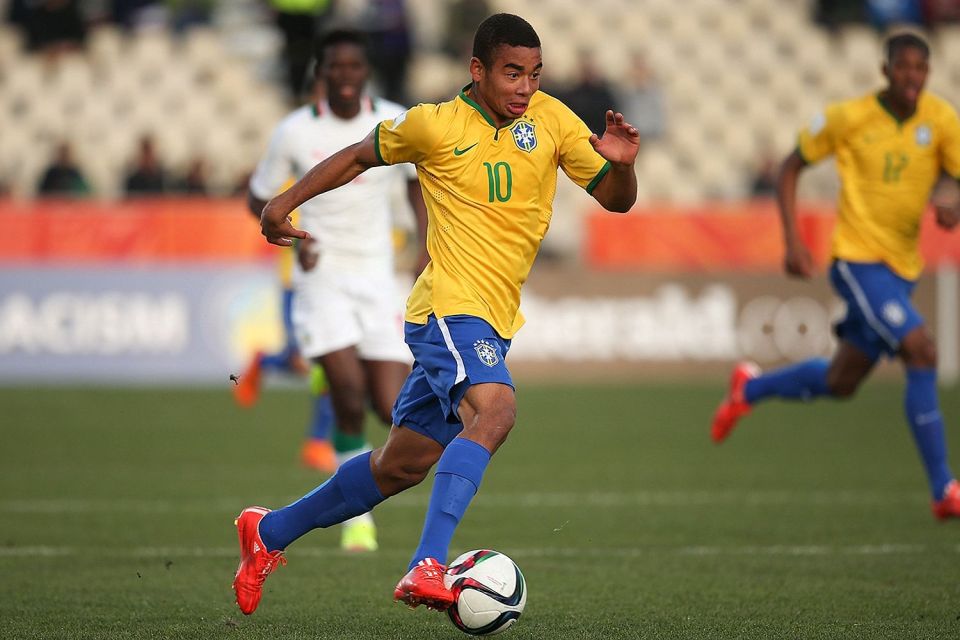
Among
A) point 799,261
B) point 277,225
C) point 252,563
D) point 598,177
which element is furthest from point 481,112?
point 799,261

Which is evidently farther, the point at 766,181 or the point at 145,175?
the point at 766,181

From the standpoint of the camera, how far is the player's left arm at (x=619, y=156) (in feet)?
18.4

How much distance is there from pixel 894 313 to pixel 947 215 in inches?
25.1

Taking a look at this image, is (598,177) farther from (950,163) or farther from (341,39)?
(950,163)

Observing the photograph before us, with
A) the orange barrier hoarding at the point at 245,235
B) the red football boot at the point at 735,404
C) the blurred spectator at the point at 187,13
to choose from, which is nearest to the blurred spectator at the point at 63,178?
the orange barrier hoarding at the point at 245,235

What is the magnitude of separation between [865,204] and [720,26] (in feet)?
54.1

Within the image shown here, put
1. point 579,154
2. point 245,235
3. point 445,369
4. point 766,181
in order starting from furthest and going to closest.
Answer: point 766,181 < point 245,235 < point 579,154 < point 445,369

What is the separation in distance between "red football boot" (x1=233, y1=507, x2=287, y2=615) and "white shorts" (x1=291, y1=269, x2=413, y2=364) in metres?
2.49

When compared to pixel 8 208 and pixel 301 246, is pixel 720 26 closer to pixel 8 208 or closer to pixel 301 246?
pixel 8 208

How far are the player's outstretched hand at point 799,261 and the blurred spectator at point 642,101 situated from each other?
1249 centimetres

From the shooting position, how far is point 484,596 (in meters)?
5.17

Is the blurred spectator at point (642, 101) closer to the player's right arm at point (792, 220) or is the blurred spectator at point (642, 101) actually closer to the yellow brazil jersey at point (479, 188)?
the player's right arm at point (792, 220)

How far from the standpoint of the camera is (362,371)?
8.53 metres

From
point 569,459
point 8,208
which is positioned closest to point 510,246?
point 569,459
